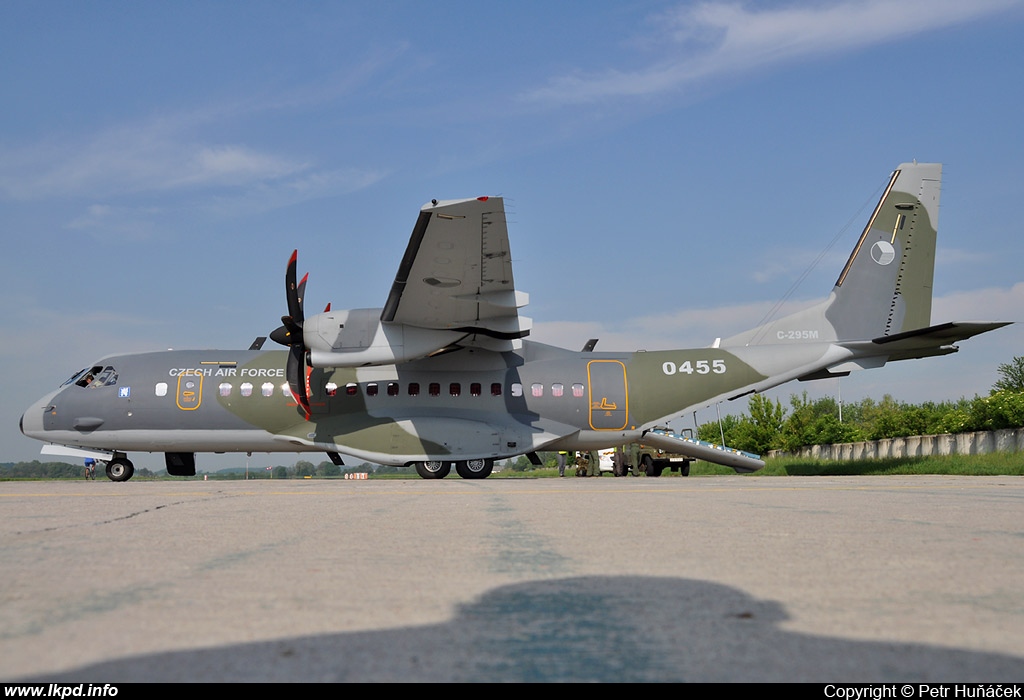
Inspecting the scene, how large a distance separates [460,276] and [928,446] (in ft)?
79.1

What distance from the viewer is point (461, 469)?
2202 centimetres

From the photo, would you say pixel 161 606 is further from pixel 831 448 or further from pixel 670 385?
pixel 831 448

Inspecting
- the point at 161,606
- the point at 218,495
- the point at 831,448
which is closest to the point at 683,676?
the point at 161,606

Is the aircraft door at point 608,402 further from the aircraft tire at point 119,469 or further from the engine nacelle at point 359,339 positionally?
the aircraft tire at point 119,469

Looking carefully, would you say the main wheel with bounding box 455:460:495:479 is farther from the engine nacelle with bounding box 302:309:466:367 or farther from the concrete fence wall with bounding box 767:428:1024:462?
the concrete fence wall with bounding box 767:428:1024:462

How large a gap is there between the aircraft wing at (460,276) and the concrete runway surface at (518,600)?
31.7 feet

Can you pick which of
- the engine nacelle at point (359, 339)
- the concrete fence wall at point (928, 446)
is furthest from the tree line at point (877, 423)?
the engine nacelle at point (359, 339)

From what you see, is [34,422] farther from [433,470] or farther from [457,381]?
[457,381]

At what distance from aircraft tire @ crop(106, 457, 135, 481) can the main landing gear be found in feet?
27.2

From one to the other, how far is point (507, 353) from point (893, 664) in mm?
19778

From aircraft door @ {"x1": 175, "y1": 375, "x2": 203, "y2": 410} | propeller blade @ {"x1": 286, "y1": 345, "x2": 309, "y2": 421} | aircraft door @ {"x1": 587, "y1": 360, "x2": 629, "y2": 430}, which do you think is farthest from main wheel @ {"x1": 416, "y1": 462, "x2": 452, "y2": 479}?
aircraft door @ {"x1": 175, "y1": 375, "x2": 203, "y2": 410}

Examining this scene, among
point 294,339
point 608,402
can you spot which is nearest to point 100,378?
point 294,339

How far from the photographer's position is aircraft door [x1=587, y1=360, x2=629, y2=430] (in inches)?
865

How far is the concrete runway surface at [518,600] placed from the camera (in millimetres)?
2736
